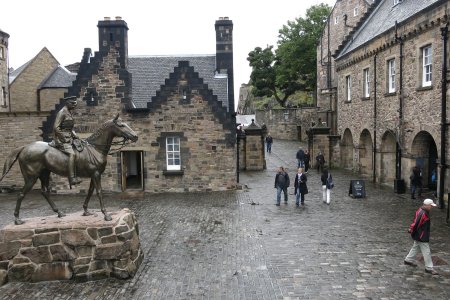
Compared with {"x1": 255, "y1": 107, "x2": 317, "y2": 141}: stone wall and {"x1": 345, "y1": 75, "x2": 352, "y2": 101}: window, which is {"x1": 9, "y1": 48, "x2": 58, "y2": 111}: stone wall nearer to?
{"x1": 255, "y1": 107, "x2": 317, "y2": 141}: stone wall

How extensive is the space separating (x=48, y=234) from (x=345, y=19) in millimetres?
31923

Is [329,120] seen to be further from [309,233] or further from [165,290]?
[165,290]

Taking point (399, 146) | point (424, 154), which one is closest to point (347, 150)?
point (399, 146)

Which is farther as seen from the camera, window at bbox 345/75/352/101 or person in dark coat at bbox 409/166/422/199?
window at bbox 345/75/352/101

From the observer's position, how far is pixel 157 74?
25047mm

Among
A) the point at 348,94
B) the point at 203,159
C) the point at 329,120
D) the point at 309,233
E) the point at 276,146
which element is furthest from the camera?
the point at 276,146

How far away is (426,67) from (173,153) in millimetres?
12216

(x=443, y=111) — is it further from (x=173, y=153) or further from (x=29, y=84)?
(x=29, y=84)

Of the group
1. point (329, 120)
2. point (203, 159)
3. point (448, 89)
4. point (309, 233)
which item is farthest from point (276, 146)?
point (309, 233)

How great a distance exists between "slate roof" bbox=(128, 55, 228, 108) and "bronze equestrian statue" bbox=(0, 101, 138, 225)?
12477 millimetres

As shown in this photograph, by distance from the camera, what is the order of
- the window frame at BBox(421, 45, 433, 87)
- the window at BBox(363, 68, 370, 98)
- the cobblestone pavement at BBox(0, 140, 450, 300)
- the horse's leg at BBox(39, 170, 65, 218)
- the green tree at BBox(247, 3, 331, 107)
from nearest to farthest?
the cobblestone pavement at BBox(0, 140, 450, 300) < the horse's leg at BBox(39, 170, 65, 218) < the window frame at BBox(421, 45, 433, 87) < the window at BBox(363, 68, 370, 98) < the green tree at BBox(247, 3, 331, 107)

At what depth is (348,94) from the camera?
2883 cm

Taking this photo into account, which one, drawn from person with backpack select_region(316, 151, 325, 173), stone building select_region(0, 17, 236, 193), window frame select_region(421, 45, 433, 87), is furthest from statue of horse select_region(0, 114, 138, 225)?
person with backpack select_region(316, 151, 325, 173)

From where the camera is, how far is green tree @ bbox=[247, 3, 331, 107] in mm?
50469
